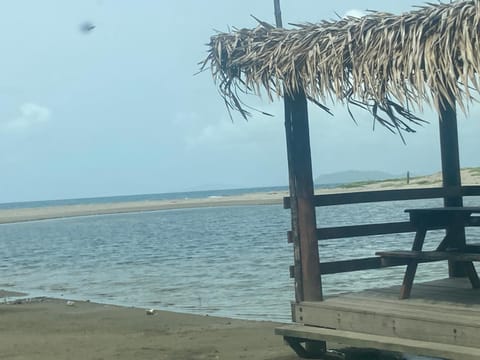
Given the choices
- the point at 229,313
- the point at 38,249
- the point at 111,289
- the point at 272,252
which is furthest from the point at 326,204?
the point at 38,249

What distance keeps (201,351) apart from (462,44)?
3993mm

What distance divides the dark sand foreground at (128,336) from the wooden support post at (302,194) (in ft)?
2.66

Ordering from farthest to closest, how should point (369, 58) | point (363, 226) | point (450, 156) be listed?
point (450, 156)
point (363, 226)
point (369, 58)

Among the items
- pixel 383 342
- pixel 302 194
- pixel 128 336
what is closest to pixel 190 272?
pixel 128 336

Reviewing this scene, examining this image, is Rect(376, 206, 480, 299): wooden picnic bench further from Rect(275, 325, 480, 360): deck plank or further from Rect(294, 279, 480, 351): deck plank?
Rect(275, 325, 480, 360): deck plank

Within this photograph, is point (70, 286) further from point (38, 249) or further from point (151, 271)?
point (38, 249)

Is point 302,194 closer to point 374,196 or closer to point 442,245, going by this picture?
point 374,196

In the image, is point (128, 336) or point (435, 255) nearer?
point (435, 255)

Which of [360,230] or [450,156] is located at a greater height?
[450,156]

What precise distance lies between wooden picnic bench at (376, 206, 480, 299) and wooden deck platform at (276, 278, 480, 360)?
0.67 ft

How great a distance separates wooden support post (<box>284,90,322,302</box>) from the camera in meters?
7.20

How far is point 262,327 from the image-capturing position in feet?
31.9

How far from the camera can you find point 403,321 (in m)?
6.54

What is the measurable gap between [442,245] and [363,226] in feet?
2.27
